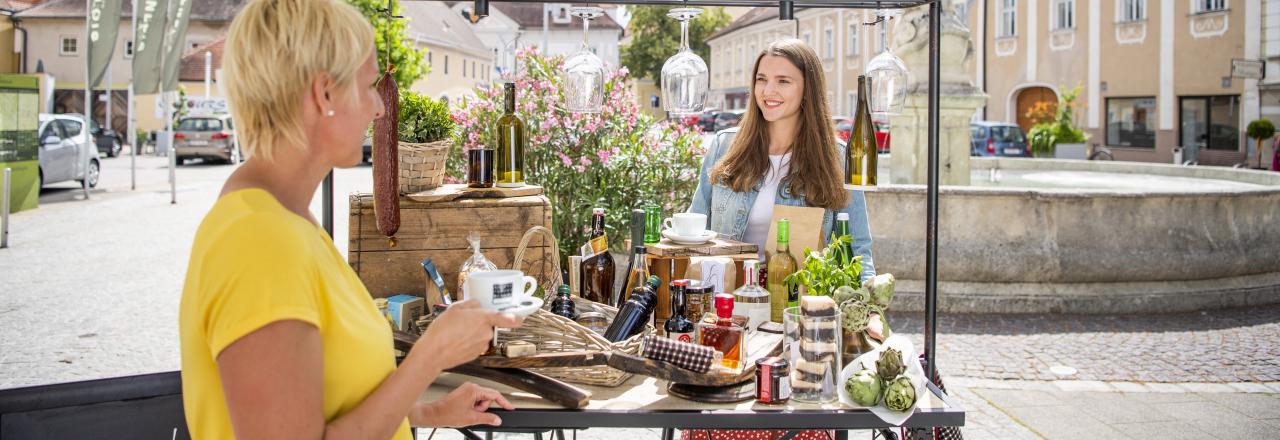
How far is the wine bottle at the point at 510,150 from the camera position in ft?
11.1

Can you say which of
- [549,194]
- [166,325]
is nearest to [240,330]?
[549,194]

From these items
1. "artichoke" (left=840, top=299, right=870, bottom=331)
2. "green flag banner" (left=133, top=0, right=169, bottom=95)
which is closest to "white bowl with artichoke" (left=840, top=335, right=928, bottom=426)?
"artichoke" (left=840, top=299, right=870, bottom=331)

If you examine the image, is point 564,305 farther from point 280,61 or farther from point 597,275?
point 280,61

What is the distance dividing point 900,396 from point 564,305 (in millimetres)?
923

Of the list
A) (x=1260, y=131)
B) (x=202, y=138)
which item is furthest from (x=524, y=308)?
(x=202, y=138)

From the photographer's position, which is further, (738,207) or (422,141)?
(738,207)

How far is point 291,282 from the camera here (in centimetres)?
146

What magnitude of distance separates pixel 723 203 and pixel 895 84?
0.84 metres

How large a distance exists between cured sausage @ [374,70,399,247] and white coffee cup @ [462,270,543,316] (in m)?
1.07

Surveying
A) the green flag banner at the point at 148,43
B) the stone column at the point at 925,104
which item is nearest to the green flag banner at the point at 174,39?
A: the green flag banner at the point at 148,43

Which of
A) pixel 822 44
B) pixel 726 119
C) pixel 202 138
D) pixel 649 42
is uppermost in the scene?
pixel 649 42

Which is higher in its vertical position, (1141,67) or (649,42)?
(649,42)

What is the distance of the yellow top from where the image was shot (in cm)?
143

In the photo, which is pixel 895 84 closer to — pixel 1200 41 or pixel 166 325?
pixel 166 325
